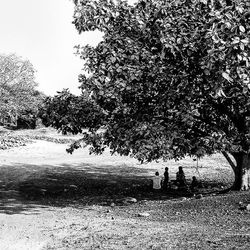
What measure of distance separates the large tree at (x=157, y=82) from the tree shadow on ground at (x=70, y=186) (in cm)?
344

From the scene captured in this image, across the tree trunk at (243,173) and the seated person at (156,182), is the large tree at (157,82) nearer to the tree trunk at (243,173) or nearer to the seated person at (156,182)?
the tree trunk at (243,173)

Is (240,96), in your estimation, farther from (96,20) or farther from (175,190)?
(175,190)

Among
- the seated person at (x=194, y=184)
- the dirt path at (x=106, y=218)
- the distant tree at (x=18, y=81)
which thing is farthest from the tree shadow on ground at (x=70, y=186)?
the distant tree at (x=18, y=81)

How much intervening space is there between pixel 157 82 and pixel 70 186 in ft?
32.4

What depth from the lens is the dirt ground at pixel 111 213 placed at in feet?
31.0

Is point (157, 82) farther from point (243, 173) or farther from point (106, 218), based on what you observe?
point (243, 173)

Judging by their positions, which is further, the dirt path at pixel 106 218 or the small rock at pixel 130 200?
the small rock at pixel 130 200

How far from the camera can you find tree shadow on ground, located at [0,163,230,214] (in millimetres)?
16062

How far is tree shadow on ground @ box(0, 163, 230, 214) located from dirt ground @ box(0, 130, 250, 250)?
0.13ft

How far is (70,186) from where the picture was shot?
66.8ft

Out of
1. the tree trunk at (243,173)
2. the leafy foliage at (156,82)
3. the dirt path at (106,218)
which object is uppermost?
the leafy foliage at (156,82)

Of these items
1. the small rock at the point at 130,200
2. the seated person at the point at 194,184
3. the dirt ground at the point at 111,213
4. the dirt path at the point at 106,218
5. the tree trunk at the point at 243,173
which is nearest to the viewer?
the dirt path at the point at 106,218

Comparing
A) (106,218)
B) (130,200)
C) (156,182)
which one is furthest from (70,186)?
(106,218)

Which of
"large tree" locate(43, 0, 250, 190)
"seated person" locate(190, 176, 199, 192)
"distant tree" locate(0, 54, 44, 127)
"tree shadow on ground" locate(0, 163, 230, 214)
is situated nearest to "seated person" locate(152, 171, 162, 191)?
"tree shadow on ground" locate(0, 163, 230, 214)
